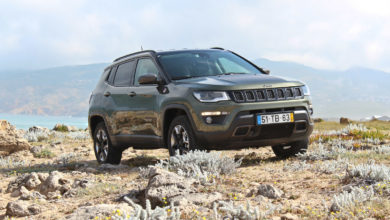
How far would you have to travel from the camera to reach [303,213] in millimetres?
4406

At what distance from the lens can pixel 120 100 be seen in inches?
352

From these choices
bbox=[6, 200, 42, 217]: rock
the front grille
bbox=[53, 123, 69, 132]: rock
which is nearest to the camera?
bbox=[6, 200, 42, 217]: rock

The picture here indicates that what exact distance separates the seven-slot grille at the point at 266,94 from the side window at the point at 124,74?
8.27 feet

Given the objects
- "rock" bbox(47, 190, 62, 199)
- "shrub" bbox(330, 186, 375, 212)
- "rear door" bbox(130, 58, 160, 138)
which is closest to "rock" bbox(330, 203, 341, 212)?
"shrub" bbox(330, 186, 375, 212)

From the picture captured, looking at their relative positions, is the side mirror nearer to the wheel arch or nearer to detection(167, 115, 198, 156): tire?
Answer: the wheel arch

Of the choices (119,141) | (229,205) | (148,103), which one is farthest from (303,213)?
(119,141)

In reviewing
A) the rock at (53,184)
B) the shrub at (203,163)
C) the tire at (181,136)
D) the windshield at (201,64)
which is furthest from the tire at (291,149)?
the rock at (53,184)

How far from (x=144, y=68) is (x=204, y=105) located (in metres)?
1.98

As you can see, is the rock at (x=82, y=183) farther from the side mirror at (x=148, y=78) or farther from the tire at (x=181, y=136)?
the side mirror at (x=148, y=78)

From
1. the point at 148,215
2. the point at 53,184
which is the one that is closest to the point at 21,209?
the point at 53,184

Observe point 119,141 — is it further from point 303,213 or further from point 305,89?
point 303,213

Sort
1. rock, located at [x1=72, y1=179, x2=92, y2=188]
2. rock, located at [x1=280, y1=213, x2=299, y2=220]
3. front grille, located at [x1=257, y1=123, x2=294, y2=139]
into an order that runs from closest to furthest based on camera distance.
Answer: rock, located at [x1=280, y1=213, x2=299, y2=220] → rock, located at [x1=72, y1=179, x2=92, y2=188] → front grille, located at [x1=257, y1=123, x2=294, y2=139]

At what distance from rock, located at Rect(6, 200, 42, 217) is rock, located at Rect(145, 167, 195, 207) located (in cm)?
117

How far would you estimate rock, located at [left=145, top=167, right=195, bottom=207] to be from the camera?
4.90 m
